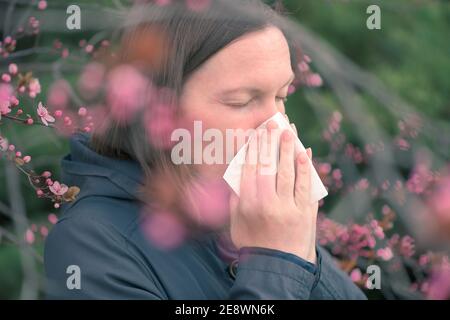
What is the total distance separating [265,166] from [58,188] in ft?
1.49

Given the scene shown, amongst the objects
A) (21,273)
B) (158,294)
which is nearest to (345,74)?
(158,294)

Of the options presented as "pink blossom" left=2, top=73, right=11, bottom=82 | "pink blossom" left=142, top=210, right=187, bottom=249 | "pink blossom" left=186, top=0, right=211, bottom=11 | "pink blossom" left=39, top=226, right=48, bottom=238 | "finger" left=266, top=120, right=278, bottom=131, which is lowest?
"pink blossom" left=39, top=226, right=48, bottom=238

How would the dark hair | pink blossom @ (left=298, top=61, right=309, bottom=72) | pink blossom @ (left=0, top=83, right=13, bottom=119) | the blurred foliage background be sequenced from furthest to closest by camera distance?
pink blossom @ (left=298, top=61, right=309, bottom=72) → the blurred foliage background → pink blossom @ (left=0, top=83, right=13, bottom=119) → the dark hair

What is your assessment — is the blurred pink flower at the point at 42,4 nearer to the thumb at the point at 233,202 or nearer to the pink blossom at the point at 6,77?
the pink blossom at the point at 6,77

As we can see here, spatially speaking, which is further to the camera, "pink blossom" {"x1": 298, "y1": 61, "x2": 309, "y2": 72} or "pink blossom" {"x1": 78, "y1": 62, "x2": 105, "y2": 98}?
"pink blossom" {"x1": 298, "y1": 61, "x2": 309, "y2": 72}

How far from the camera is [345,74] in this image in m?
1.55

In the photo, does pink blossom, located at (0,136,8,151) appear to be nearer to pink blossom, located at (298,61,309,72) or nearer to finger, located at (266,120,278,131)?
finger, located at (266,120,278,131)

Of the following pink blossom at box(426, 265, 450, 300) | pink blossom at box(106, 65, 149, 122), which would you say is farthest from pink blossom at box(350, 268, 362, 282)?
pink blossom at box(106, 65, 149, 122)

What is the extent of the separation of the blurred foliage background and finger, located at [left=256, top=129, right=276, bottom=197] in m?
0.37

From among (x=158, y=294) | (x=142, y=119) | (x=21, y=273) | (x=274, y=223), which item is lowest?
(x=21, y=273)

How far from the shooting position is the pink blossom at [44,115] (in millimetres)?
1321

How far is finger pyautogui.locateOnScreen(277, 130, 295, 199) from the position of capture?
1.12 metres

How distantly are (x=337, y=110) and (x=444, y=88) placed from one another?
266 mm
